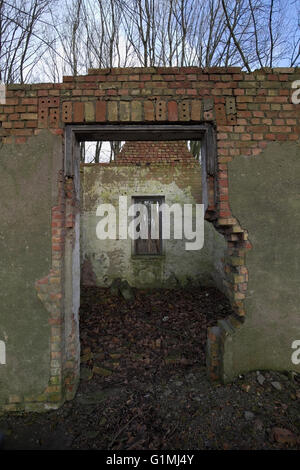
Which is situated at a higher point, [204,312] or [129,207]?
[129,207]

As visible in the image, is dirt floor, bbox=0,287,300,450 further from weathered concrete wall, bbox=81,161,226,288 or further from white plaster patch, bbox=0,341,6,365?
weathered concrete wall, bbox=81,161,226,288

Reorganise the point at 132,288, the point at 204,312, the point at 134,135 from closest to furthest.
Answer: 1. the point at 134,135
2. the point at 204,312
3. the point at 132,288

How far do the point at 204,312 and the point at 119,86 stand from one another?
15.7 ft

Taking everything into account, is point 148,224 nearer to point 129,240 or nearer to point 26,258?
point 129,240

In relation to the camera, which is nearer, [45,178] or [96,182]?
[45,178]

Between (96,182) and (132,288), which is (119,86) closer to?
(96,182)

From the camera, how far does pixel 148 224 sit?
757 cm

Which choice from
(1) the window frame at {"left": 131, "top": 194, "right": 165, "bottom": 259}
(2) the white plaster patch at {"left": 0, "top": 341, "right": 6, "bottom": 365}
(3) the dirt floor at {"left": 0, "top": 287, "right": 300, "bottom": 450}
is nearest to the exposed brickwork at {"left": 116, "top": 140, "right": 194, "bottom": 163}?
(1) the window frame at {"left": 131, "top": 194, "right": 165, "bottom": 259}

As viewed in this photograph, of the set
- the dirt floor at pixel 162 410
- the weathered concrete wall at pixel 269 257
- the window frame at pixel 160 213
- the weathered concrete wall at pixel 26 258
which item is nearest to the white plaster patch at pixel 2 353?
the weathered concrete wall at pixel 26 258

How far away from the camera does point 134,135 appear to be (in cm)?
294

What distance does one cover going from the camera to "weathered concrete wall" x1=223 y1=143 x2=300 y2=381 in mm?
2680

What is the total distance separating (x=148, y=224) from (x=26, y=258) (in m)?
5.14

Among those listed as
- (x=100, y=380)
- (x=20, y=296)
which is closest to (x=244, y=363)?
(x=100, y=380)

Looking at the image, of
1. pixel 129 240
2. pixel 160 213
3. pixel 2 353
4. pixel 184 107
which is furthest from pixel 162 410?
pixel 160 213
